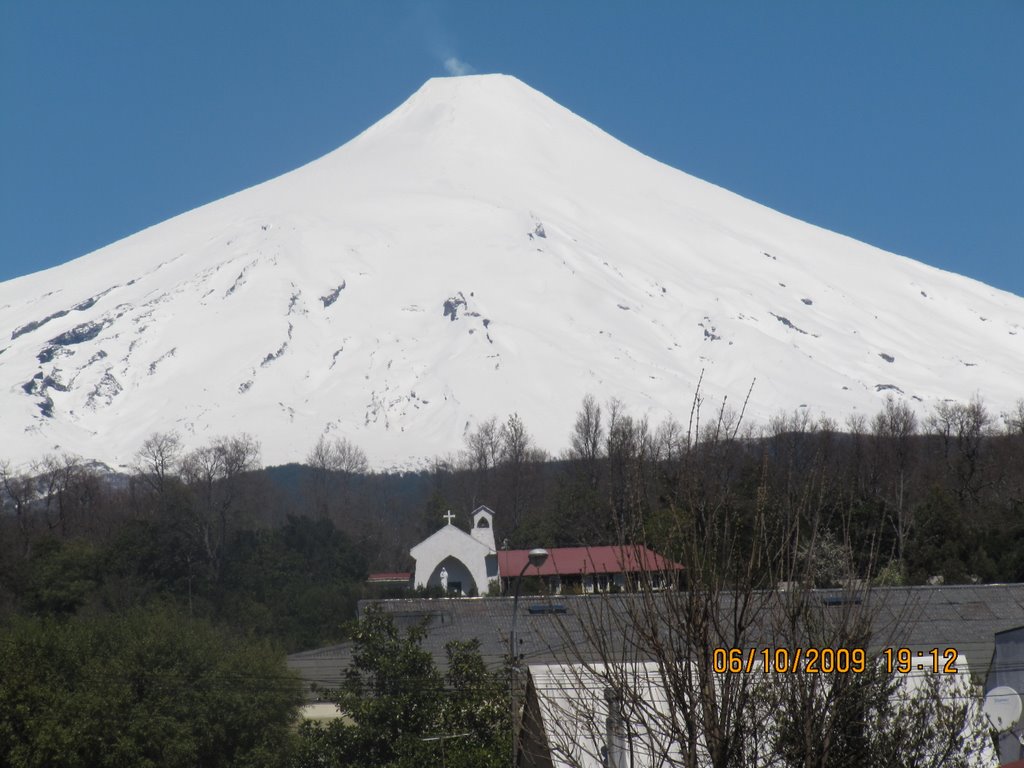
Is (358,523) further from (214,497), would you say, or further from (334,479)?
(334,479)

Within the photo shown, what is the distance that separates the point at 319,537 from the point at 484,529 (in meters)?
6.89

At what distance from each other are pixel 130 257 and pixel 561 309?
70.7 metres

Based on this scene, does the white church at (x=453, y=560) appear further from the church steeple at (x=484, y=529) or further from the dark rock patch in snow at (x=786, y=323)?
the dark rock patch in snow at (x=786, y=323)

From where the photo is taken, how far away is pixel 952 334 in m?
176

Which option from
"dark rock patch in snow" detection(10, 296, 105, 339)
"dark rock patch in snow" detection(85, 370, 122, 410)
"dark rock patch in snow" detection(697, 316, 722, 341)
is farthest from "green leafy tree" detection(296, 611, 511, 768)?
"dark rock patch in snow" detection(10, 296, 105, 339)

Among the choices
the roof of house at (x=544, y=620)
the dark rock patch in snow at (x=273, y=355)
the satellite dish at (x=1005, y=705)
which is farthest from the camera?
the dark rock patch in snow at (x=273, y=355)

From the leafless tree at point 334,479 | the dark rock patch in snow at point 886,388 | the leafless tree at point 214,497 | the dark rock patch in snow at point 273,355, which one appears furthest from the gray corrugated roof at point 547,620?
the dark rock patch in snow at point 273,355

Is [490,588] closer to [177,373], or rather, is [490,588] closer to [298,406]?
[298,406]

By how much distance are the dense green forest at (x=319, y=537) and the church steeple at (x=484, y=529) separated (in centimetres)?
134

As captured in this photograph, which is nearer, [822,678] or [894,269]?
[822,678]

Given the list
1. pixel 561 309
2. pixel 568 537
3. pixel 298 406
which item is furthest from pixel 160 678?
pixel 561 309

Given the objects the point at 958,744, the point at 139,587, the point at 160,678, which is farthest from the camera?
the point at 139,587

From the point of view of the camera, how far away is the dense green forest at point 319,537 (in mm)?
12414

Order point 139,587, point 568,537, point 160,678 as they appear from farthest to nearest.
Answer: point 568,537
point 139,587
point 160,678
